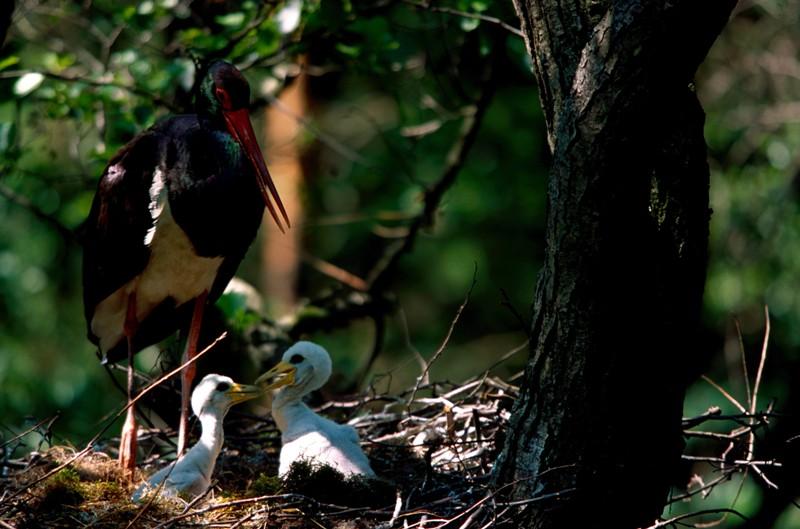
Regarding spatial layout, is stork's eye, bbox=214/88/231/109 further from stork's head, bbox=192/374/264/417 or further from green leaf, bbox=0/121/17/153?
stork's head, bbox=192/374/264/417

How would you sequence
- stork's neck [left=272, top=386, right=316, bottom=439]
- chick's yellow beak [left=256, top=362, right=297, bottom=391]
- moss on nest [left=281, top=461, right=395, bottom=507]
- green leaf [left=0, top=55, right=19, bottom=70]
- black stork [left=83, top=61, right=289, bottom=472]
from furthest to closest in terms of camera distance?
green leaf [left=0, top=55, right=19, bottom=70], black stork [left=83, top=61, right=289, bottom=472], chick's yellow beak [left=256, top=362, right=297, bottom=391], stork's neck [left=272, top=386, right=316, bottom=439], moss on nest [left=281, top=461, right=395, bottom=507]

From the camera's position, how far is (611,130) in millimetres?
3426

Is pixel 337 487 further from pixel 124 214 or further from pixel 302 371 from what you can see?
pixel 124 214

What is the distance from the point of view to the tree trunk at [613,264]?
341 centimetres

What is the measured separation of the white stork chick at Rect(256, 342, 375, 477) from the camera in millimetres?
4688

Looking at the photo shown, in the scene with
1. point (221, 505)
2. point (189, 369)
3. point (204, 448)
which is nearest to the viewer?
point (221, 505)

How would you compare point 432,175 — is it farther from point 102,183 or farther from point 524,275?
point 102,183

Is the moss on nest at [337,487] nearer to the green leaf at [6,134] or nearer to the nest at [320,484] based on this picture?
the nest at [320,484]

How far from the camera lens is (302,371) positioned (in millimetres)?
5305

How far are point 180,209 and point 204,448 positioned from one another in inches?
43.5

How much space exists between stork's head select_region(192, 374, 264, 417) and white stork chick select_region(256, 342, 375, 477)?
10cm

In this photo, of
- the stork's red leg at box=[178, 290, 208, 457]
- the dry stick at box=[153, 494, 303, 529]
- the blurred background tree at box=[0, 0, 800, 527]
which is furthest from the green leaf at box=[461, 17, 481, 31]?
the dry stick at box=[153, 494, 303, 529]

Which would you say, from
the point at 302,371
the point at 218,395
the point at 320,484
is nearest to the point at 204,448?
the point at 218,395

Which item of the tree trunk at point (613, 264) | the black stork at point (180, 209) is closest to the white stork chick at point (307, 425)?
the black stork at point (180, 209)
